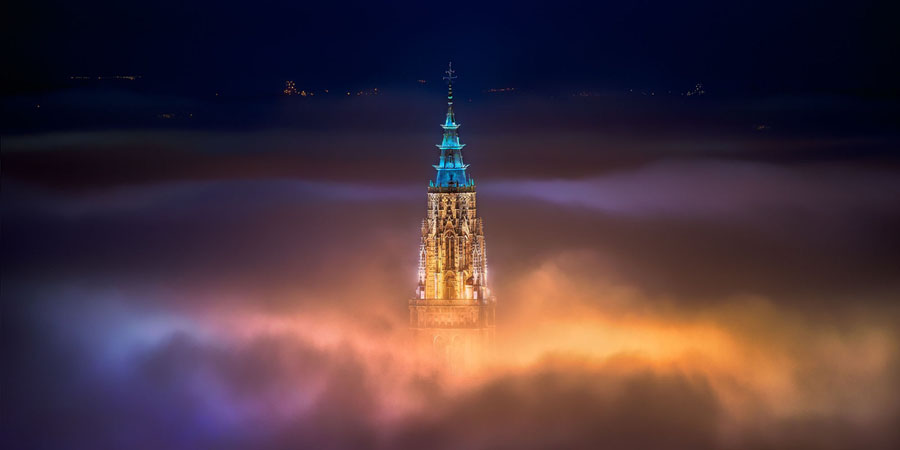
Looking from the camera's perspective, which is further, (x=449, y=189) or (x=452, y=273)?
(x=452, y=273)

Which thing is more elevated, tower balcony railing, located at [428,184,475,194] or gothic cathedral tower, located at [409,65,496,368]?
tower balcony railing, located at [428,184,475,194]

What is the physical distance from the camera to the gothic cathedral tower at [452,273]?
230 feet

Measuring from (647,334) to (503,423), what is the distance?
3.48 m

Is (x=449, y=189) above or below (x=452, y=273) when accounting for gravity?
above

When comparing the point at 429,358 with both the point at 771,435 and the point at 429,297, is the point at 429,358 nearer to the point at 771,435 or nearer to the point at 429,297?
the point at 429,297

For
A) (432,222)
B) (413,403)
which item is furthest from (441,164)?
(413,403)

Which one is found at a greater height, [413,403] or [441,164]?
[441,164]

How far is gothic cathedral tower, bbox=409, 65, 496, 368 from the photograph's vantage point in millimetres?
70125

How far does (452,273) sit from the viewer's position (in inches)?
2793

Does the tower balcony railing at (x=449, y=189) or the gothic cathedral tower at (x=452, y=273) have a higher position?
the tower balcony railing at (x=449, y=189)

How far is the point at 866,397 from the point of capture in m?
64.0

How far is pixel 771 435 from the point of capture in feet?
211

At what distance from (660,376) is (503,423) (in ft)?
10.4

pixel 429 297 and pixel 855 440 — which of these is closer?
pixel 855 440
